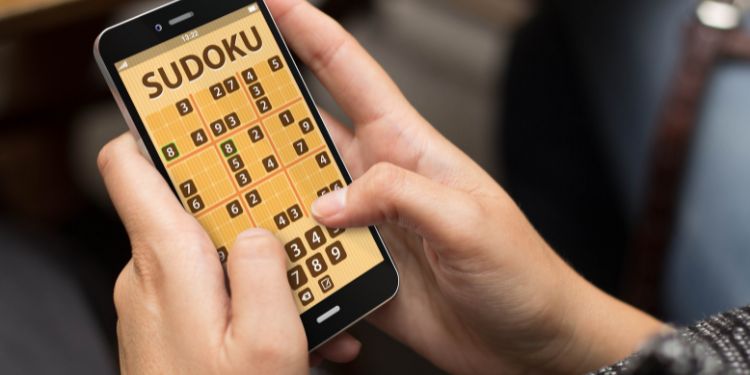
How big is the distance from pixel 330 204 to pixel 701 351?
0.78ft

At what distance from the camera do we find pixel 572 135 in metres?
0.90

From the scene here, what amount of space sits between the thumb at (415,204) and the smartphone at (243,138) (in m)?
0.05

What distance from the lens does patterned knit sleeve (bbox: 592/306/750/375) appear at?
27 centimetres

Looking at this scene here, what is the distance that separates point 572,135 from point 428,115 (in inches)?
10.3

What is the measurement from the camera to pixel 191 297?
40 cm

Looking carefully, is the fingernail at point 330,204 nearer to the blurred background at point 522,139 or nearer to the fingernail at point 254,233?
the fingernail at point 254,233

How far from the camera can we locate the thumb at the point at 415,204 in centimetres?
43

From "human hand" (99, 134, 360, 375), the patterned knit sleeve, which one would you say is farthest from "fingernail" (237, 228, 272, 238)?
the patterned knit sleeve

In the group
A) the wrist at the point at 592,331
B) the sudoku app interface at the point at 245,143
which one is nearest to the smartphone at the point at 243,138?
the sudoku app interface at the point at 245,143

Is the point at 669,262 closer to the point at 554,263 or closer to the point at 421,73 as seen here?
the point at 554,263

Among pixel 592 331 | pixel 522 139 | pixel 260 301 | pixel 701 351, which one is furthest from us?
pixel 522 139

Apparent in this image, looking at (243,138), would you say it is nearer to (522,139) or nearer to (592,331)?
(592,331)

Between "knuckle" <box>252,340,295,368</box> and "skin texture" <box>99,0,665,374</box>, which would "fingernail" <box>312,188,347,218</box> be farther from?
"knuckle" <box>252,340,295,368</box>

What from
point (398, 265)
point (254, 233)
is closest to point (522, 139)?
point (398, 265)
